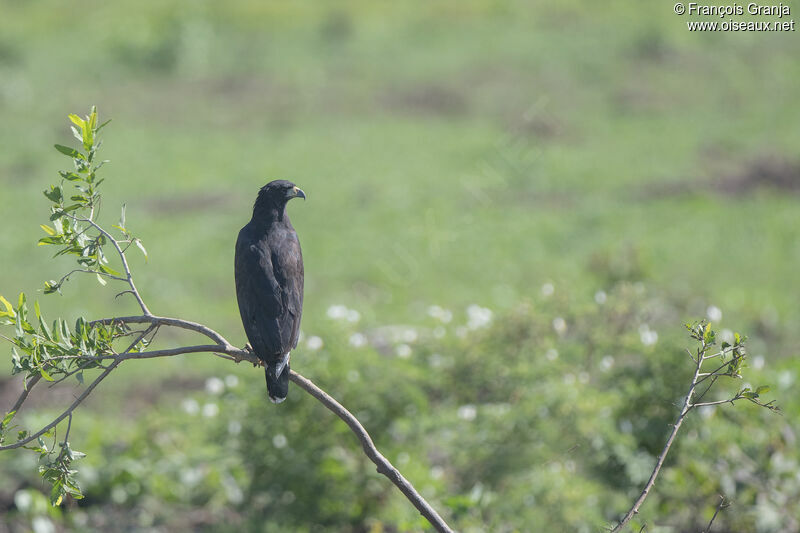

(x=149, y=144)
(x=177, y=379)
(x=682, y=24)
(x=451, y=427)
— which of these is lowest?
(x=177, y=379)

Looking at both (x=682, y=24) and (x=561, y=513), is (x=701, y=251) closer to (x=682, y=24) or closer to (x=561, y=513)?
(x=561, y=513)

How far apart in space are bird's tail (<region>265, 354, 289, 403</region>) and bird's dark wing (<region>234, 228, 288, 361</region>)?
0.10 m

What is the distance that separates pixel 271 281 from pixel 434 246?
7.56 meters

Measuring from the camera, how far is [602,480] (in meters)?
5.20

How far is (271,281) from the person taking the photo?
3512 mm

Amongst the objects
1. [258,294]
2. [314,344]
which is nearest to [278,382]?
[258,294]

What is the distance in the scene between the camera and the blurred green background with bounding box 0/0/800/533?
512cm

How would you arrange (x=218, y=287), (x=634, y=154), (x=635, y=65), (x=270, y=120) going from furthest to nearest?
(x=635, y=65)
(x=270, y=120)
(x=634, y=154)
(x=218, y=287)

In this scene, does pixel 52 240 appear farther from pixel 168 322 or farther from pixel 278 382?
pixel 278 382

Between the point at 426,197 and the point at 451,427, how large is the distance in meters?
7.21

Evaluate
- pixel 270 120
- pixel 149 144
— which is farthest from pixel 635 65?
pixel 149 144

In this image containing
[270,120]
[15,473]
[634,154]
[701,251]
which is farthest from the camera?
[270,120]

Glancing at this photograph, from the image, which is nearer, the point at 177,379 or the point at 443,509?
the point at 443,509

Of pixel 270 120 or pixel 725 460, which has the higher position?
pixel 270 120
